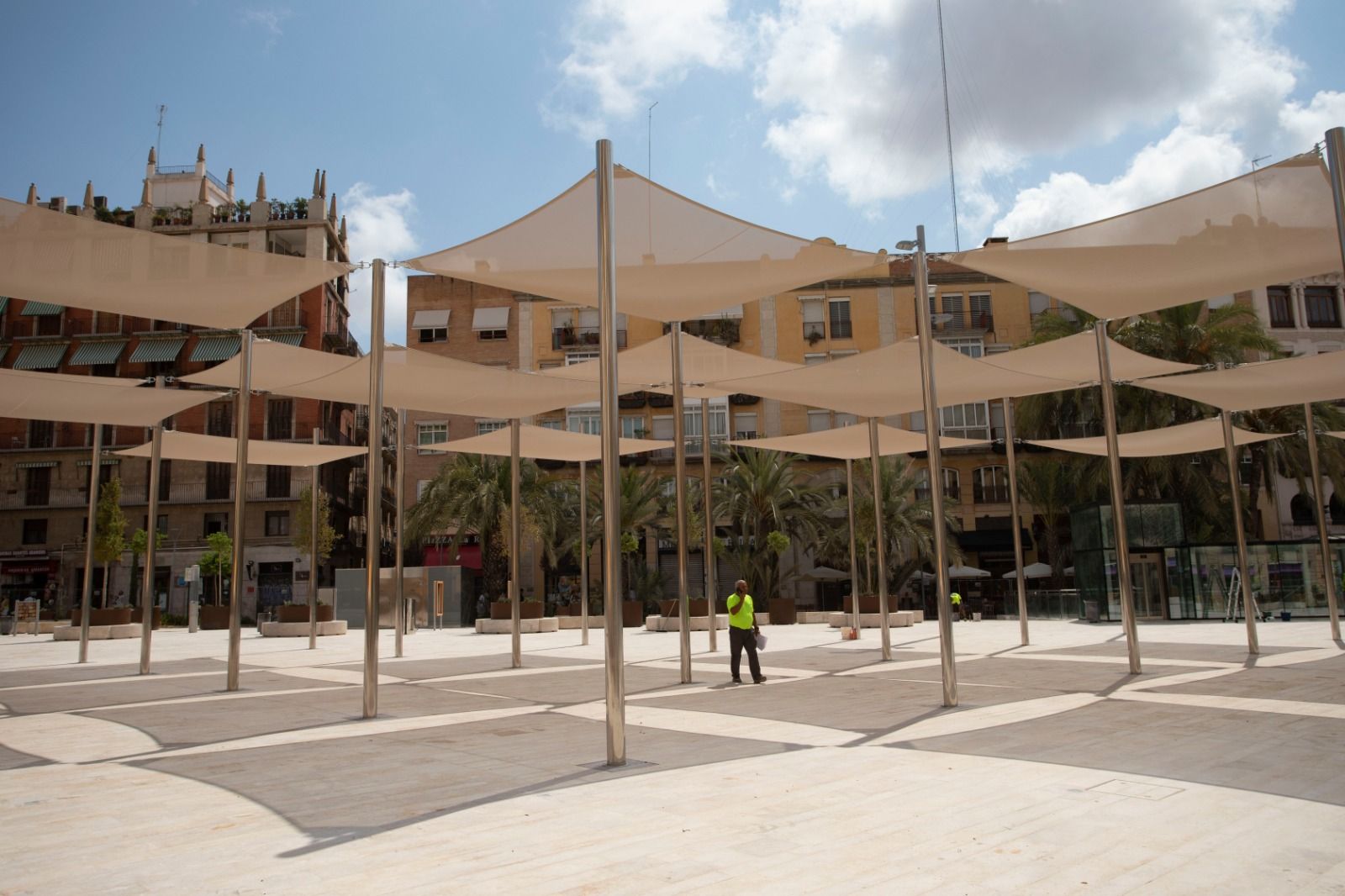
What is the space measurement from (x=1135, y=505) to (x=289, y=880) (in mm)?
26722

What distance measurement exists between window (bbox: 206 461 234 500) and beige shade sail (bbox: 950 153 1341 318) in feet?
137

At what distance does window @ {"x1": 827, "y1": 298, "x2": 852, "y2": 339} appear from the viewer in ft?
152

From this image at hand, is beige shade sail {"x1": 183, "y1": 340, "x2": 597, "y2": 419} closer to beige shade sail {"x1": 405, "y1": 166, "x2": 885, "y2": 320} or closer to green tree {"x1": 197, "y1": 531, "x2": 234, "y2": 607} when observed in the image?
beige shade sail {"x1": 405, "y1": 166, "x2": 885, "y2": 320}

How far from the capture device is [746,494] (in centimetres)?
3625

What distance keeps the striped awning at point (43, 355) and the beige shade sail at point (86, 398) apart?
1484 inches

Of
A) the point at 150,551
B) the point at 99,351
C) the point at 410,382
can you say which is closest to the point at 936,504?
the point at 410,382

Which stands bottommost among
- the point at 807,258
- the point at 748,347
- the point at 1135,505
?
the point at 1135,505

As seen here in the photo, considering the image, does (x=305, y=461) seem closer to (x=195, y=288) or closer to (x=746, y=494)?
(x=195, y=288)

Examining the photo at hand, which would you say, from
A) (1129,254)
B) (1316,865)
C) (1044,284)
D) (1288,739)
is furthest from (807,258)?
(1316,865)

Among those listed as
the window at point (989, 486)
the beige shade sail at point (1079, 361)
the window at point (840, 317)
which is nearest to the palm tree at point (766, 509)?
the window at point (989, 486)

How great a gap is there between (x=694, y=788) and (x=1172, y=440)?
58.3 feet

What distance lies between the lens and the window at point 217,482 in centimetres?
4538

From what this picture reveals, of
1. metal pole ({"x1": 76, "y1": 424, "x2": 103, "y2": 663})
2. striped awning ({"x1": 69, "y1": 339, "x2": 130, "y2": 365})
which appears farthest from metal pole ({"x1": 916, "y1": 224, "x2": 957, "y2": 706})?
striped awning ({"x1": 69, "y1": 339, "x2": 130, "y2": 365})

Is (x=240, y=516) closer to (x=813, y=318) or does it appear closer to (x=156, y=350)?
(x=813, y=318)
